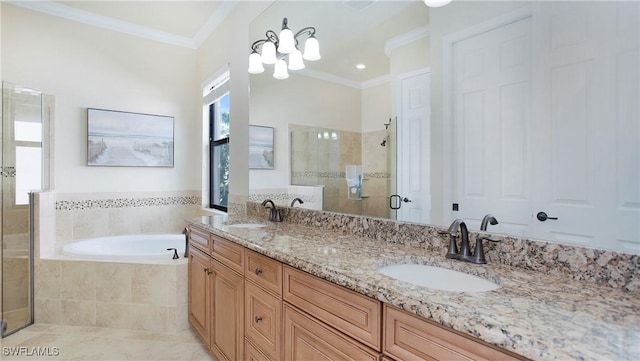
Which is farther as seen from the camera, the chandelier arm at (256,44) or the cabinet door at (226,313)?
the chandelier arm at (256,44)

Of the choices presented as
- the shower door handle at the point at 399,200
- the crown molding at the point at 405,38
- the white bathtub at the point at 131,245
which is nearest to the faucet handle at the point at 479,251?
the shower door handle at the point at 399,200

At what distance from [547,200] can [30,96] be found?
3927mm

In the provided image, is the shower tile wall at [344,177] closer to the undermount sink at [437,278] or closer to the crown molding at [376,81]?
the crown molding at [376,81]

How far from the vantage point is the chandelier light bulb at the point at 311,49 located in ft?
6.86

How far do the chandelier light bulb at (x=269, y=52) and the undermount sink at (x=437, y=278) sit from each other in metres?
1.94

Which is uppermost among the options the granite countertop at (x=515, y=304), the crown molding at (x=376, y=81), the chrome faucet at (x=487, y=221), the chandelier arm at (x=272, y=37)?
the chandelier arm at (x=272, y=37)

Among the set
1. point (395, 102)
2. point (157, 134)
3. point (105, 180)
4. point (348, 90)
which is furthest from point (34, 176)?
point (395, 102)

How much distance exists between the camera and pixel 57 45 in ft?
10.4

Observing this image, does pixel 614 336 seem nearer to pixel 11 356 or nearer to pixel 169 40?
pixel 11 356

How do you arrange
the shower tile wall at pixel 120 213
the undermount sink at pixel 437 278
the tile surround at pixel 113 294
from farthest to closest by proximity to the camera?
the shower tile wall at pixel 120 213 → the tile surround at pixel 113 294 → the undermount sink at pixel 437 278

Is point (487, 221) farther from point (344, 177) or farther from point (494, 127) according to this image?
point (344, 177)

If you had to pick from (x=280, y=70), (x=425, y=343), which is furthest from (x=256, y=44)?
(x=425, y=343)

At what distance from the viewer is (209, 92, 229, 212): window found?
3.66m

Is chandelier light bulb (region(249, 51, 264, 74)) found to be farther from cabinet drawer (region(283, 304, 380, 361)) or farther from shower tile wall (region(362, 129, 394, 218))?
cabinet drawer (region(283, 304, 380, 361))
